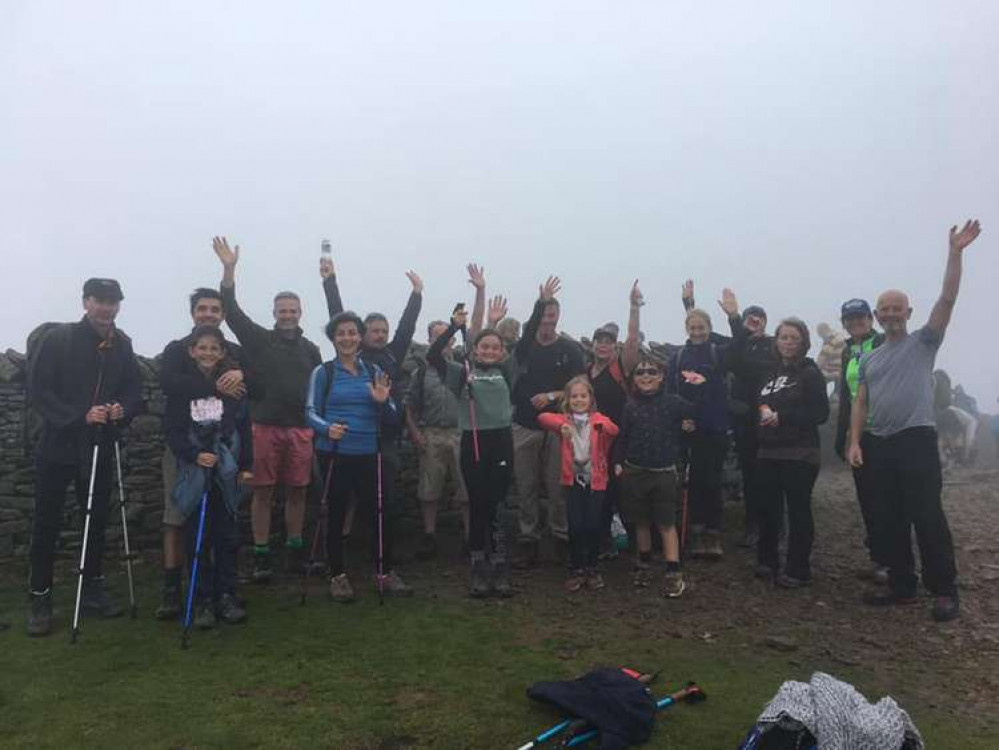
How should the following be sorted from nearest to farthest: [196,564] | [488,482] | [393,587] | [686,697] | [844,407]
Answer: [686,697] → [196,564] → [393,587] → [488,482] → [844,407]

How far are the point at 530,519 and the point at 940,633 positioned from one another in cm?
392

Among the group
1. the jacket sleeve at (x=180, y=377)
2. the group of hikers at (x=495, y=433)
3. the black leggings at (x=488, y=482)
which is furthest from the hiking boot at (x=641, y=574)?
the jacket sleeve at (x=180, y=377)

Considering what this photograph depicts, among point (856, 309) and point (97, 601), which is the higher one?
point (856, 309)

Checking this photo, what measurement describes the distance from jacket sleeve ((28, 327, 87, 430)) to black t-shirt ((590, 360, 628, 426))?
5145mm

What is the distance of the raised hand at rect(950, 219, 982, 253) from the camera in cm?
583

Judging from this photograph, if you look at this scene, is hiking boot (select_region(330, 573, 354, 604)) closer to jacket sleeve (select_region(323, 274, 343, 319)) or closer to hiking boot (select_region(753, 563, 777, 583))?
jacket sleeve (select_region(323, 274, 343, 319))

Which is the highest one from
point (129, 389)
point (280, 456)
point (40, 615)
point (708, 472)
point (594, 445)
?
point (129, 389)

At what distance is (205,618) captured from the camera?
5.77m

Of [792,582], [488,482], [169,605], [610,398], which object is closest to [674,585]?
[792,582]

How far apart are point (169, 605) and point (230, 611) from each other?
586 mm

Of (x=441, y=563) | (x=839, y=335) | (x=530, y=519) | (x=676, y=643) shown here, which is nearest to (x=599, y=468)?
(x=530, y=519)

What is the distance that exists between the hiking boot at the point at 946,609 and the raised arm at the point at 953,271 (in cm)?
236

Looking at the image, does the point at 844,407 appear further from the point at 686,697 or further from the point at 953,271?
the point at 686,697

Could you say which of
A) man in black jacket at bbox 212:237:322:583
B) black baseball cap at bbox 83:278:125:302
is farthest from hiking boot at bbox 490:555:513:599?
black baseball cap at bbox 83:278:125:302
